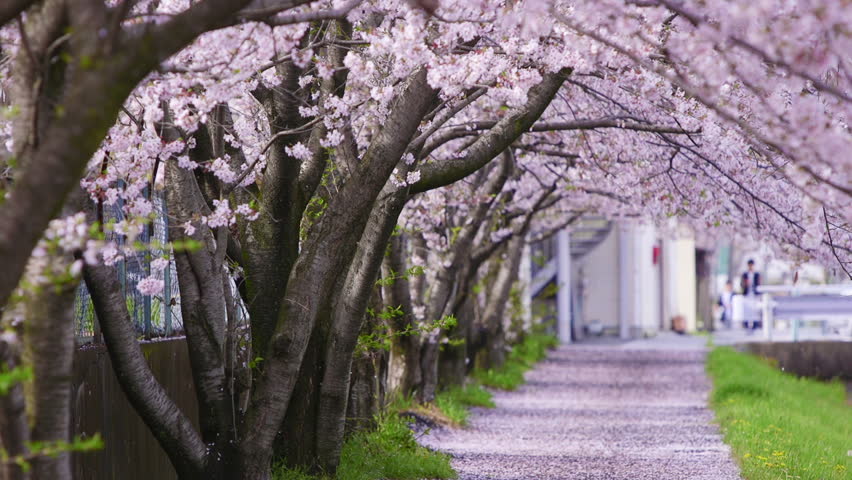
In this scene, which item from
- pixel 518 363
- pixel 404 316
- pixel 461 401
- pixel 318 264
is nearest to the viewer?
pixel 318 264

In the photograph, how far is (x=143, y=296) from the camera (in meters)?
7.58

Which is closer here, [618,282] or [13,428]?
[13,428]

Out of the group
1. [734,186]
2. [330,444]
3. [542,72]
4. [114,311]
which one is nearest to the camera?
[114,311]

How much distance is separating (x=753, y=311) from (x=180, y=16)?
2775 centimetres

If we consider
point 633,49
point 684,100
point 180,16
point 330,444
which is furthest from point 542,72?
point 180,16

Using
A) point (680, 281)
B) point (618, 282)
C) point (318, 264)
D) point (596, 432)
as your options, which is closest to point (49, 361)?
point (318, 264)

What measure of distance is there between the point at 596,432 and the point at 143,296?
6.64 metres

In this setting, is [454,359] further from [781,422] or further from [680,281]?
[680,281]

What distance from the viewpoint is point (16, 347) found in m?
4.30

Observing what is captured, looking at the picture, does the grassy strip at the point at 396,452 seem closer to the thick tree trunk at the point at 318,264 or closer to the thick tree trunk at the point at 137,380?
the thick tree trunk at the point at 318,264

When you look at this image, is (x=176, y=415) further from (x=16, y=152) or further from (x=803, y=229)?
(x=803, y=229)

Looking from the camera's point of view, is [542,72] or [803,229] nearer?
[542,72]

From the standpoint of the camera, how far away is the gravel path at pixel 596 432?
9.83m

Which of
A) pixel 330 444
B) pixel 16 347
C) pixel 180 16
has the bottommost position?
pixel 330 444
